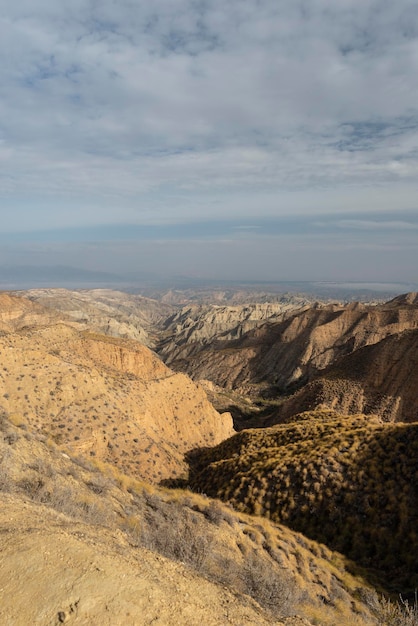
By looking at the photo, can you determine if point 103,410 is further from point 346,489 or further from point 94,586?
point 94,586

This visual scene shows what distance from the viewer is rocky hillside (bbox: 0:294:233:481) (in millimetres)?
19859

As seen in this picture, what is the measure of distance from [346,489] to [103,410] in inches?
560

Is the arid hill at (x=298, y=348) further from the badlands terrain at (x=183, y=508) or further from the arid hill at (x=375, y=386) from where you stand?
the badlands terrain at (x=183, y=508)

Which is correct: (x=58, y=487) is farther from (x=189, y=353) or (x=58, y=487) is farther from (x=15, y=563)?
(x=189, y=353)

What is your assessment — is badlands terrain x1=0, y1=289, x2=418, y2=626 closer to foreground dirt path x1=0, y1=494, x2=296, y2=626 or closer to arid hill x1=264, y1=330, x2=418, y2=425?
foreground dirt path x1=0, y1=494, x2=296, y2=626

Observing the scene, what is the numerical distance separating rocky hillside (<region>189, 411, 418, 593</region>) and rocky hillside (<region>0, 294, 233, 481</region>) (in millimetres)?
4181

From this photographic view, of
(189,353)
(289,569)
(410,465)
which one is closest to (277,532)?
(289,569)

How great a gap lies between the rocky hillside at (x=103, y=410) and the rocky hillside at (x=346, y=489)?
13.7 ft

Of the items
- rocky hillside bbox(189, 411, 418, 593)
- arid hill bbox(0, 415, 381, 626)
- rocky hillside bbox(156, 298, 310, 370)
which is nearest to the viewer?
arid hill bbox(0, 415, 381, 626)

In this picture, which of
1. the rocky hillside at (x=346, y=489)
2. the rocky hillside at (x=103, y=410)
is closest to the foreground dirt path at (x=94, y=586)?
the rocky hillside at (x=346, y=489)

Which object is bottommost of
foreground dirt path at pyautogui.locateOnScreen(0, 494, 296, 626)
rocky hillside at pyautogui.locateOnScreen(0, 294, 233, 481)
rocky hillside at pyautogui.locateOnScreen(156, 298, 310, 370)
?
rocky hillside at pyautogui.locateOnScreen(156, 298, 310, 370)

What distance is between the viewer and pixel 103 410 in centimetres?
2230

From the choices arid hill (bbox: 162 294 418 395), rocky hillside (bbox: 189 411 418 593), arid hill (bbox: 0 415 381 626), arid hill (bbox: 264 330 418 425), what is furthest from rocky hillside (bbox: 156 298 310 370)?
arid hill (bbox: 0 415 381 626)

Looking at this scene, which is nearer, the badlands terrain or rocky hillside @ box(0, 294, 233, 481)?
the badlands terrain
